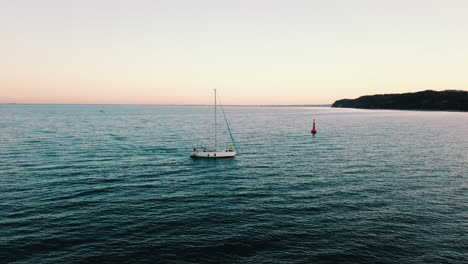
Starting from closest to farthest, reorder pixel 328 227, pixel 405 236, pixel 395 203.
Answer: pixel 405 236 < pixel 328 227 < pixel 395 203

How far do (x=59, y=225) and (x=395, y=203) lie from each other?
35.6 meters

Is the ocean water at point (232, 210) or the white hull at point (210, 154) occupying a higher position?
the white hull at point (210, 154)

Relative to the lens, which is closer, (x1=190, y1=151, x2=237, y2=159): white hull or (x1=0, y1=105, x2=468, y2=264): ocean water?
(x1=0, y1=105, x2=468, y2=264): ocean water

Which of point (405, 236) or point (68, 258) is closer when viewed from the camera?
point (68, 258)

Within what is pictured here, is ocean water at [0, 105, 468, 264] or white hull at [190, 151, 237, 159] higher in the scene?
white hull at [190, 151, 237, 159]

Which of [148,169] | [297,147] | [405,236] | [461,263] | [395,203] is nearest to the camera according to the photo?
[461,263]

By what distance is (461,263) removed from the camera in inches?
898

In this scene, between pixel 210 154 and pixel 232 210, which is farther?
pixel 210 154

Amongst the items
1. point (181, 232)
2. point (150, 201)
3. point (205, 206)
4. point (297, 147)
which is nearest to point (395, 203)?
point (205, 206)

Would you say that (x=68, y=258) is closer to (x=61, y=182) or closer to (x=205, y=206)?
(x=205, y=206)

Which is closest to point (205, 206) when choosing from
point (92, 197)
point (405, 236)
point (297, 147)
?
point (92, 197)

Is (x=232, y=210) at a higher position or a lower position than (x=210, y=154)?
lower

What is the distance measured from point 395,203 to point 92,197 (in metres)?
35.6

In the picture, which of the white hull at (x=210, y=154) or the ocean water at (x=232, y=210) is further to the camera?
the white hull at (x=210, y=154)
